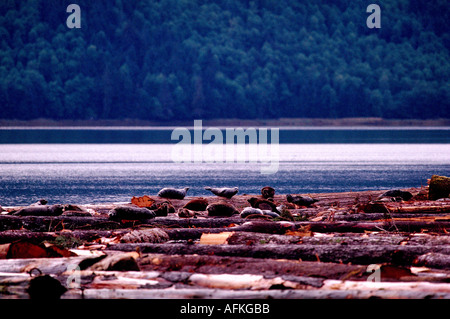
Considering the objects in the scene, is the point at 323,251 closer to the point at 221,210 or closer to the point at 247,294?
the point at 247,294

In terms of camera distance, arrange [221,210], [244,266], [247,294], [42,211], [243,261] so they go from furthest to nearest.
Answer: [221,210], [42,211], [243,261], [244,266], [247,294]

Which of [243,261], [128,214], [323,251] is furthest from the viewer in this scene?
[128,214]

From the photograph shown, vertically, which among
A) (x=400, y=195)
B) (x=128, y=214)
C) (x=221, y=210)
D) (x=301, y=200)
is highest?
(x=128, y=214)

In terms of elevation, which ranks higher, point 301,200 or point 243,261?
point 243,261

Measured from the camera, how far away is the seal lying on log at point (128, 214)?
39.0 feet

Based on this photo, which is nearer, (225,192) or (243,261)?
(243,261)

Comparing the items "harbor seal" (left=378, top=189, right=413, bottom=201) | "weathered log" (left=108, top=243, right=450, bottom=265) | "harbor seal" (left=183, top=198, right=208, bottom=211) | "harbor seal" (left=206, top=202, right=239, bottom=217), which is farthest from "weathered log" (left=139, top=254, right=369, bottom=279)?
"harbor seal" (left=378, top=189, right=413, bottom=201)

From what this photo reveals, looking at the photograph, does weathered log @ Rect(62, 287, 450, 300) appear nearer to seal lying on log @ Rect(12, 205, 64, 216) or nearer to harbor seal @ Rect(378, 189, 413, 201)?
seal lying on log @ Rect(12, 205, 64, 216)

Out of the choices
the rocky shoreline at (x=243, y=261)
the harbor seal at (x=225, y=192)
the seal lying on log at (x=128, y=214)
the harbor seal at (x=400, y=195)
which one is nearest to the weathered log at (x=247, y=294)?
the rocky shoreline at (x=243, y=261)

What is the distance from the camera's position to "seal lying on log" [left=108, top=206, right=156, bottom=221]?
11891mm

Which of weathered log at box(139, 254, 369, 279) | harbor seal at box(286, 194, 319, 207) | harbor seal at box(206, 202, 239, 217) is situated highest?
weathered log at box(139, 254, 369, 279)

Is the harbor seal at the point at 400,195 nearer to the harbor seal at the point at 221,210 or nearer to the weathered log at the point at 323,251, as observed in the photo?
the harbor seal at the point at 221,210

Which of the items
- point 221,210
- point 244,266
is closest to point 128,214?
point 221,210

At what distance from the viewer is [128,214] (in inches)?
469
